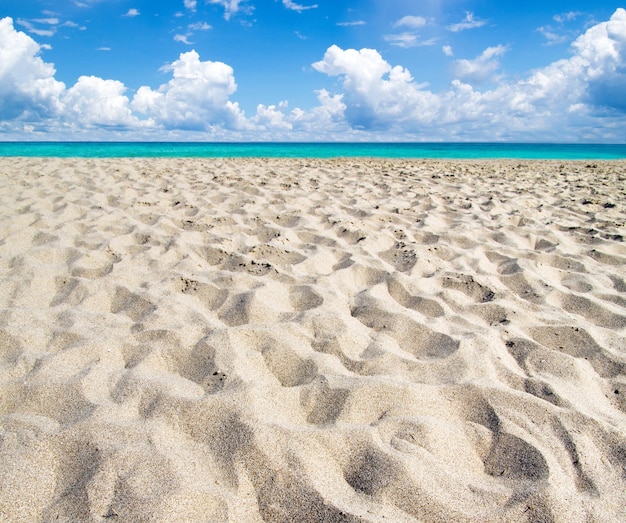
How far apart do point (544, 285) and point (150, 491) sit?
274cm

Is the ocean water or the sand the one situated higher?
the sand

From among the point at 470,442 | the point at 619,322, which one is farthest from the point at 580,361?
the point at 470,442

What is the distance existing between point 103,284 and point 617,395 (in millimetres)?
2852

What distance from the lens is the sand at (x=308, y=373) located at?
1.40 meters

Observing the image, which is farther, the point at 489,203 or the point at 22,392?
the point at 489,203

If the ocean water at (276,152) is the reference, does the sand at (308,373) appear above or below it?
above

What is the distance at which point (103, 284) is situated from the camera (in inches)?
114

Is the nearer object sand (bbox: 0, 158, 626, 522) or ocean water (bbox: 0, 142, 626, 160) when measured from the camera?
sand (bbox: 0, 158, 626, 522)

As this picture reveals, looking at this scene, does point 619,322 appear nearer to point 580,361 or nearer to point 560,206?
point 580,361

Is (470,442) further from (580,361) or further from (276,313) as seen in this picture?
(276,313)

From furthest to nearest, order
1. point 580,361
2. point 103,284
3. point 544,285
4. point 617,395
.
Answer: point 544,285 < point 103,284 < point 580,361 < point 617,395

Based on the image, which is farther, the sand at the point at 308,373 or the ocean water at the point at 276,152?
the ocean water at the point at 276,152

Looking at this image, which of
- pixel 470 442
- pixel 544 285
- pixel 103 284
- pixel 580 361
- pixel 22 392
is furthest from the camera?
pixel 544 285

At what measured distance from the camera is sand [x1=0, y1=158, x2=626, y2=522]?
4.58ft
